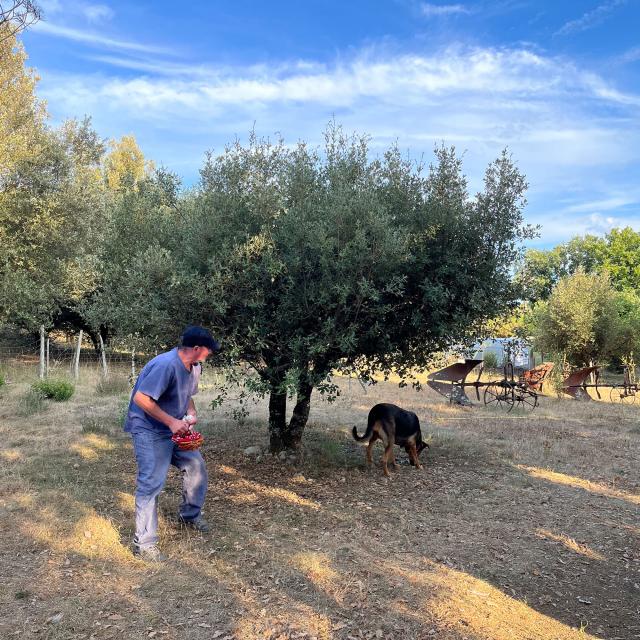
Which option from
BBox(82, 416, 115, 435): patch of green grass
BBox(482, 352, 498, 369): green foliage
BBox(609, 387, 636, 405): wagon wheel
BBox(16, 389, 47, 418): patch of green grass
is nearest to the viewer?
BBox(82, 416, 115, 435): patch of green grass

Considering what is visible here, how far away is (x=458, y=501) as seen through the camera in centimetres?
653

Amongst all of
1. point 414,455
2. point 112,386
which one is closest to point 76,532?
point 414,455

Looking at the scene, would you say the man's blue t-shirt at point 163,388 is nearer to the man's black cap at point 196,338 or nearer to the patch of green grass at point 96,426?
the man's black cap at point 196,338

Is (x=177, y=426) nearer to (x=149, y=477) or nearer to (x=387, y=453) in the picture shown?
(x=149, y=477)

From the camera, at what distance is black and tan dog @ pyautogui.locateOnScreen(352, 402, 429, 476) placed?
760 cm

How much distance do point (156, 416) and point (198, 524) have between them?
4.78ft

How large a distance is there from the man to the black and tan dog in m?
3.63

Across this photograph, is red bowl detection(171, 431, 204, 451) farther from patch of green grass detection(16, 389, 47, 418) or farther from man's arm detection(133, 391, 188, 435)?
patch of green grass detection(16, 389, 47, 418)

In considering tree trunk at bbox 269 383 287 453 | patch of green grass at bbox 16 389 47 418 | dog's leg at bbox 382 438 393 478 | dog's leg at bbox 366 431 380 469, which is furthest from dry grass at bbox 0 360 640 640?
patch of green grass at bbox 16 389 47 418

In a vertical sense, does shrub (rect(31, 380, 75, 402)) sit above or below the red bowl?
below

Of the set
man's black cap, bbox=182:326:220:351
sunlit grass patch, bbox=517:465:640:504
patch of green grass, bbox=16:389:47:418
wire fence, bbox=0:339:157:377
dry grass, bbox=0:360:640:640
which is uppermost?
man's black cap, bbox=182:326:220:351

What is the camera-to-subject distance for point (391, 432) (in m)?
7.62

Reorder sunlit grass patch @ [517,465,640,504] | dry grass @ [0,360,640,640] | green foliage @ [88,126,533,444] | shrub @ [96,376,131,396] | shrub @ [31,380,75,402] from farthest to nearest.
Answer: shrub @ [96,376,131,396] < shrub @ [31,380,75,402] < sunlit grass patch @ [517,465,640,504] < green foliage @ [88,126,533,444] < dry grass @ [0,360,640,640]

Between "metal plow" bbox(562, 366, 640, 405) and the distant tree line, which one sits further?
"metal plow" bbox(562, 366, 640, 405)
